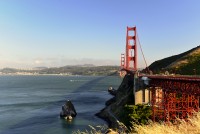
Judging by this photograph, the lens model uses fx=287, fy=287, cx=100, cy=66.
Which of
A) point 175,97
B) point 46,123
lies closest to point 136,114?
point 175,97

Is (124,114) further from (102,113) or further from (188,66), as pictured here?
(188,66)

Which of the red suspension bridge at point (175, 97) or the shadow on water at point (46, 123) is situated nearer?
the red suspension bridge at point (175, 97)

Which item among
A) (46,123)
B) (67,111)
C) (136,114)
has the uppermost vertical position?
(136,114)

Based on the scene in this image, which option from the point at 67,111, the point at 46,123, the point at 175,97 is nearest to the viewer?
the point at 175,97

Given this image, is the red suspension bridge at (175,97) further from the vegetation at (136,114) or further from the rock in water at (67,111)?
the rock in water at (67,111)

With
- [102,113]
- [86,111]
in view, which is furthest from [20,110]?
[102,113]

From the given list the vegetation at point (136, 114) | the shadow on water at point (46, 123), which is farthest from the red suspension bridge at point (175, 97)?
the shadow on water at point (46, 123)

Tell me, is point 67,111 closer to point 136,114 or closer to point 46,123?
point 46,123

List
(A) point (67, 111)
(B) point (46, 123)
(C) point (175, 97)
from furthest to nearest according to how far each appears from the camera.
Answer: (A) point (67, 111)
(B) point (46, 123)
(C) point (175, 97)

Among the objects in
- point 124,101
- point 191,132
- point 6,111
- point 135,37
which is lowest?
point 6,111

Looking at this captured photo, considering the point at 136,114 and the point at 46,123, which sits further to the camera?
the point at 46,123

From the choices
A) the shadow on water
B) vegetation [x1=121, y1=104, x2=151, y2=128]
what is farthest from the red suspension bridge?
the shadow on water
